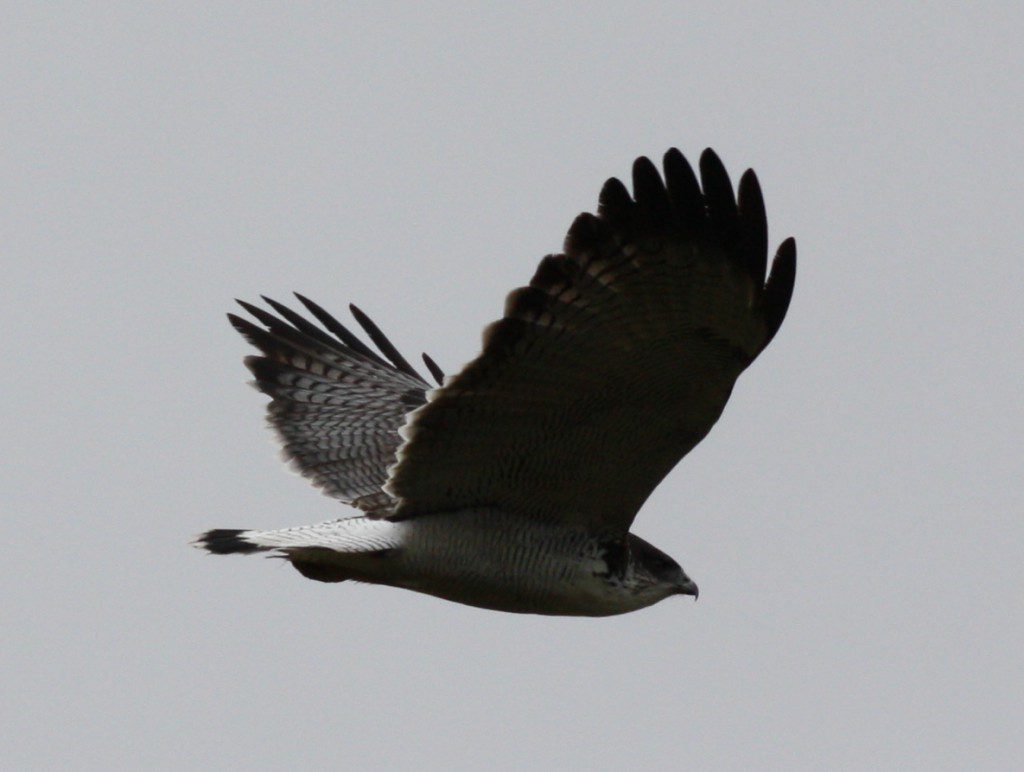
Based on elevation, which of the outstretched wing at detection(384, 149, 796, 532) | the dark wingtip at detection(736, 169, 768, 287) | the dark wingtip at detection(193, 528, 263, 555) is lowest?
the dark wingtip at detection(193, 528, 263, 555)

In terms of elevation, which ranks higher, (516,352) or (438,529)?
(516,352)

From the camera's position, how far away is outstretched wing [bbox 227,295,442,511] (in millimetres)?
9672

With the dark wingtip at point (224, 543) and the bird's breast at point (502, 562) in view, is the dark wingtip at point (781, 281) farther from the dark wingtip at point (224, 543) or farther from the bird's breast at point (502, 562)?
the dark wingtip at point (224, 543)

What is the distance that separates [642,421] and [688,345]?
52cm

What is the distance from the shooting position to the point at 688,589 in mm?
8312

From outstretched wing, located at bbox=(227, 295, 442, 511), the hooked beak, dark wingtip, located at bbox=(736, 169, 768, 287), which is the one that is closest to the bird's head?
the hooked beak

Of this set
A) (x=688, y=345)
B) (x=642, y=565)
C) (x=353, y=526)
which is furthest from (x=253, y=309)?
(x=688, y=345)

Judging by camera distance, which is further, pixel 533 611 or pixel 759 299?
pixel 533 611

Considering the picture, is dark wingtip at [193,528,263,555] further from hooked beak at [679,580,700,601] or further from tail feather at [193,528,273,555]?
hooked beak at [679,580,700,601]

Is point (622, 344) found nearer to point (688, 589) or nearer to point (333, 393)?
point (688, 589)

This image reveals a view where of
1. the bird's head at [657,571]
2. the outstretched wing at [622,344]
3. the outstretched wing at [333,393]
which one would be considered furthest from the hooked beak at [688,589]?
the outstretched wing at [333,393]

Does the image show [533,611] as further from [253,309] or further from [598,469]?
[253,309]

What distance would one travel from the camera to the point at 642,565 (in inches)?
323

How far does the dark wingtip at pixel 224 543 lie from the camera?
7672 mm
